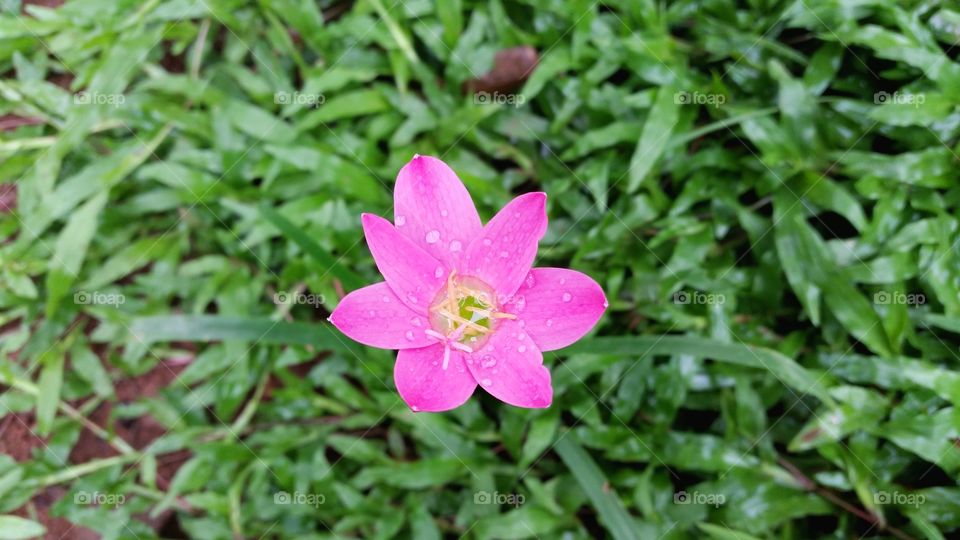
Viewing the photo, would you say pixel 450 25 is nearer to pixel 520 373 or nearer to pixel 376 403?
pixel 376 403

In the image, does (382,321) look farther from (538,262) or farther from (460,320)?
(538,262)

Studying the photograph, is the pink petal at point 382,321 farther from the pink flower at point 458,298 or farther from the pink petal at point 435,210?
the pink petal at point 435,210

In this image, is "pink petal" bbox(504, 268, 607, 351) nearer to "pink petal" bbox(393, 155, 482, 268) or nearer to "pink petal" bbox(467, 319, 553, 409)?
"pink petal" bbox(467, 319, 553, 409)

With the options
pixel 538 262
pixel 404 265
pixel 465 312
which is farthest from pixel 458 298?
pixel 538 262

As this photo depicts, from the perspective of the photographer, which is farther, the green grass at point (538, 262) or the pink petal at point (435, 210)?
the green grass at point (538, 262)

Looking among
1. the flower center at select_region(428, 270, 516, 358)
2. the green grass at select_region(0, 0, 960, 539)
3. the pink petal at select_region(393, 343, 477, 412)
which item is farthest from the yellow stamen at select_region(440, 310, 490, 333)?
the green grass at select_region(0, 0, 960, 539)

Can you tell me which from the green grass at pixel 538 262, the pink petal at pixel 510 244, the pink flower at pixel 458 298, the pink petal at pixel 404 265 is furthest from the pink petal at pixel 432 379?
the green grass at pixel 538 262
